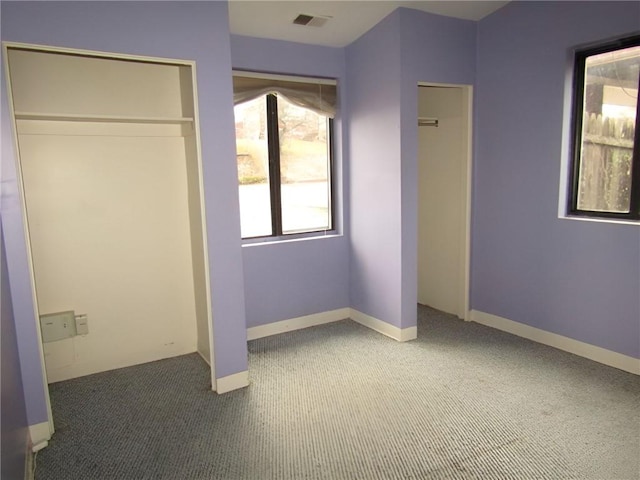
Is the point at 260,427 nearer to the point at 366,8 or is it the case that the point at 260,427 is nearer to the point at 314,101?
the point at 314,101

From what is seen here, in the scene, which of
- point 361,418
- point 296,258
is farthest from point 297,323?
point 361,418

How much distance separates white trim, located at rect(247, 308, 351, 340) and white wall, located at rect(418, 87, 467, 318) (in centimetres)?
98

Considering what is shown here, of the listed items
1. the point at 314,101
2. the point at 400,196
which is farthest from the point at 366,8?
the point at 400,196

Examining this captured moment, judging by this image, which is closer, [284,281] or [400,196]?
[400,196]

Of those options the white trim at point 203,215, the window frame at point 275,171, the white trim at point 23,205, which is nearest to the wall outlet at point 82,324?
the white trim at point 23,205

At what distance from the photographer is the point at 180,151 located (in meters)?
3.27

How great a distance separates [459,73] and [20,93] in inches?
127

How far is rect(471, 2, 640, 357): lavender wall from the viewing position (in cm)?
294

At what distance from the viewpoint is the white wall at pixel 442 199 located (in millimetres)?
3949

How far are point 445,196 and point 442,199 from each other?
47mm

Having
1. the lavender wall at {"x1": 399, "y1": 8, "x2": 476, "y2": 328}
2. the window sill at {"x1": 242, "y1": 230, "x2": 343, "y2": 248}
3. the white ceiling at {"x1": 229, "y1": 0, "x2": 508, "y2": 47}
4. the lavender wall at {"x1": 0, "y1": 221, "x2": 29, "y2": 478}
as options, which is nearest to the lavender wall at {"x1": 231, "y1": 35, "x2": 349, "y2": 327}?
the window sill at {"x1": 242, "y1": 230, "x2": 343, "y2": 248}

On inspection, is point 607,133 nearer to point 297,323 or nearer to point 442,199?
point 442,199

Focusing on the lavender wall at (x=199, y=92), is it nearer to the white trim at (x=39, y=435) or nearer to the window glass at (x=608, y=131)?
the white trim at (x=39, y=435)

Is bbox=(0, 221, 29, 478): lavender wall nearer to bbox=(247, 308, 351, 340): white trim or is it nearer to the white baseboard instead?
bbox=(247, 308, 351, 340): white trim
